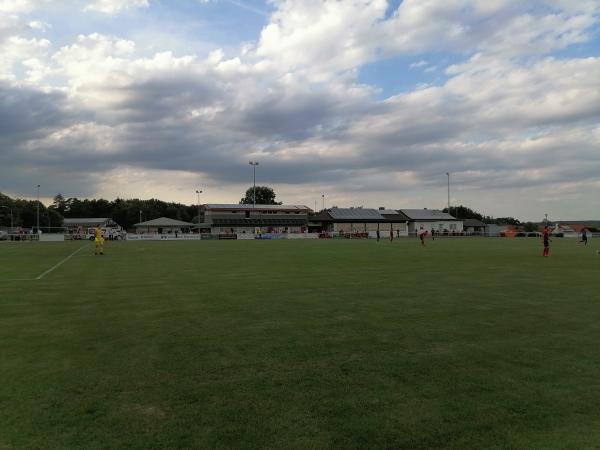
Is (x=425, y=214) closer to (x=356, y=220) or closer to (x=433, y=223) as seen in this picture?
(x=433, y=223)

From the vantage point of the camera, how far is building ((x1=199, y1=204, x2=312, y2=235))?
363 feet

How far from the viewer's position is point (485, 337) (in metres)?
7.34

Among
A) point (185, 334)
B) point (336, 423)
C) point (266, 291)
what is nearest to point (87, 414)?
point (336, 423)

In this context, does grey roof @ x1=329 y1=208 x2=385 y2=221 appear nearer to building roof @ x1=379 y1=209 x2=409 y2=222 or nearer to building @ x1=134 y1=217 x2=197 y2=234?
building roof @ x1=379 y1=209 x2=409 y2=222

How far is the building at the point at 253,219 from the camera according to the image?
110 m

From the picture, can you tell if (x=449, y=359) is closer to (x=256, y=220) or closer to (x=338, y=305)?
(x=338, y=305)

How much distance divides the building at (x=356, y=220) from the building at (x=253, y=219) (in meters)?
4.52

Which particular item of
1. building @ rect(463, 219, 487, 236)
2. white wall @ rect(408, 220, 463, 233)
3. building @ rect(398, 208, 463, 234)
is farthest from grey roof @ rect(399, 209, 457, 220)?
building @ rect(463, 219, 487, 236)

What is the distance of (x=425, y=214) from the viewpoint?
404 feet

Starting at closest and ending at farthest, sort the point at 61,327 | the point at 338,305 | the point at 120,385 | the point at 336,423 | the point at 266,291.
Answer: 1. the point at 336,423
2. the point at 120,385
3. the point at 61,327
4. the point at 338,305
5. the point at 266,291

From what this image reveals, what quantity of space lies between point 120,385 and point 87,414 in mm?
781

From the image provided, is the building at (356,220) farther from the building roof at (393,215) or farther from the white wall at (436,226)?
the white wall at (436,226)

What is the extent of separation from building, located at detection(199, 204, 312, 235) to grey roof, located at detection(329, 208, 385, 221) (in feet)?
24.9

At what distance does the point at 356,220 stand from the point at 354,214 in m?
2.89
